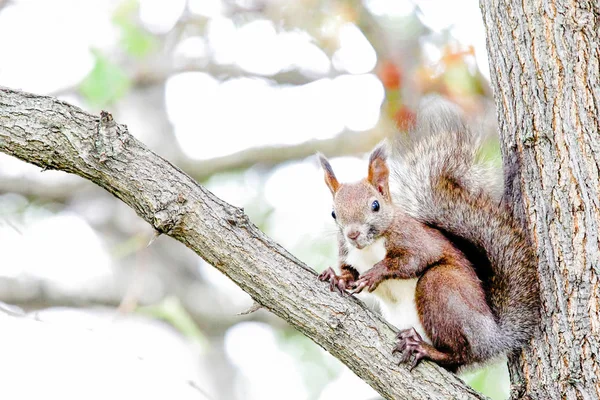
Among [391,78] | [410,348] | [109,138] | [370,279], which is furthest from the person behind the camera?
[391,78]

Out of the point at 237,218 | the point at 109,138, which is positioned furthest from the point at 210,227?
the point at 109,138

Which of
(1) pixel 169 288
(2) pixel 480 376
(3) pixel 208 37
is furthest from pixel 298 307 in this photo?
(3) pixel 208 37

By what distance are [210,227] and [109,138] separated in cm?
33

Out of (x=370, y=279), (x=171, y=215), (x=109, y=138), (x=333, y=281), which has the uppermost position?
(x=109, y=138)

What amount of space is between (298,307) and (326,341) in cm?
12

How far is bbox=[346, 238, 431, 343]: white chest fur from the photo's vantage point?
2.37 m

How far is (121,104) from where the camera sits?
6031 mm

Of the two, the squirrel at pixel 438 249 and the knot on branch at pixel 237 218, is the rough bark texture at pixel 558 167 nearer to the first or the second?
the squirrel at pixel 438 249

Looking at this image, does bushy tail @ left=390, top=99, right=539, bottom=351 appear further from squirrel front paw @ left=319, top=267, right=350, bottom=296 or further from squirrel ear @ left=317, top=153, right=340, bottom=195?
squirrel front paw @ left=319, top=267, right=350, bottom=296

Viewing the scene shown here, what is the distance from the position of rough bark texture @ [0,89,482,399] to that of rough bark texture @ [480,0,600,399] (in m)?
0.26

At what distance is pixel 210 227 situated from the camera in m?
1.92

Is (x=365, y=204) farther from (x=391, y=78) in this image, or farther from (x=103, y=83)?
(x=391, y=78)

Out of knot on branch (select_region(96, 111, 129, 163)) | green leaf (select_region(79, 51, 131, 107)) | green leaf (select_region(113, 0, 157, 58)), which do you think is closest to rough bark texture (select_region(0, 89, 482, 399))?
knot on branch (select_region(96, 111, 129, 163))

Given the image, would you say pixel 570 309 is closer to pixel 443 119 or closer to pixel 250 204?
pixel 443 119
